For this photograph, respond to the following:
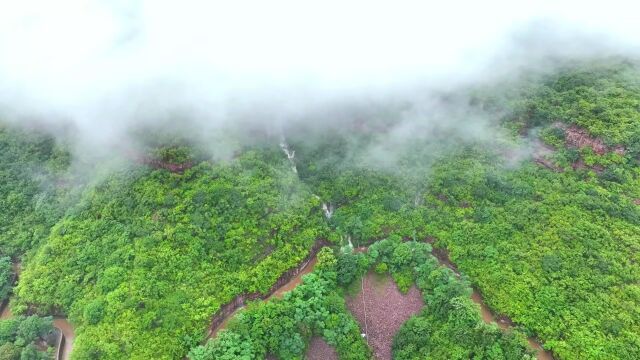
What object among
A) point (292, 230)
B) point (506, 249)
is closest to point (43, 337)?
point (292, 230)

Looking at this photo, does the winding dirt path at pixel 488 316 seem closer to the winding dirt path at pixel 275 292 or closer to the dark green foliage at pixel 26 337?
the winding dirt path at pixel 275 292

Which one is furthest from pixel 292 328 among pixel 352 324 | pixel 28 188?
pixel 28 188

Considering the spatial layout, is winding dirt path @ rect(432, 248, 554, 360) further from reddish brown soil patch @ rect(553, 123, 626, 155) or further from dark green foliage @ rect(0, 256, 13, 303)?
dark green foliage @ rect(0, 256, 13, 303)

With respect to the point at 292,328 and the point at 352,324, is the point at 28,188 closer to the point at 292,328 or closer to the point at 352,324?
the point at 292,328

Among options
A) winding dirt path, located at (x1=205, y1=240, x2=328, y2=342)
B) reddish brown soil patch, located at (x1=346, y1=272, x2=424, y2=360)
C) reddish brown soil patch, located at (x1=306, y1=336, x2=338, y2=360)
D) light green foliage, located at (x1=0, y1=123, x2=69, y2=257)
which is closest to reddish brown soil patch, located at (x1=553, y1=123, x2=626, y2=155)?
reddish brown soil patch, located at (x1=346, y1=272, x2=424, y2=360)

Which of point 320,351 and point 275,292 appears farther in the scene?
point 275,292
